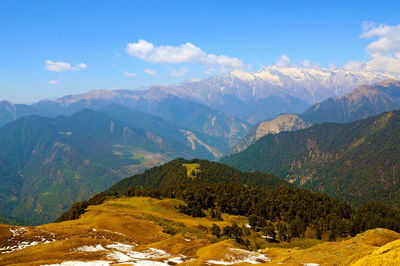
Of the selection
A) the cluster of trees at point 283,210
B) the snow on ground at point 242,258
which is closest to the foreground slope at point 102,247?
the snow on ground at point 242,258

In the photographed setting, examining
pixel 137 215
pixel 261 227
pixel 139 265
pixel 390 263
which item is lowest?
pixel 261 227

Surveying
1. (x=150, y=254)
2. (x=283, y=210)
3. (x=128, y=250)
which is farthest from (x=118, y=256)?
(x=283, y=210)

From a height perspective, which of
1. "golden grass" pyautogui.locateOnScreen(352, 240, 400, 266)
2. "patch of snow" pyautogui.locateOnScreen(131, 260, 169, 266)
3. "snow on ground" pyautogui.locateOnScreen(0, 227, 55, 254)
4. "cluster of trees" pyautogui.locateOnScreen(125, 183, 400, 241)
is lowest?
"cluster of trees" pyautogui.locateOnScreen(125, 183, 400, 241)

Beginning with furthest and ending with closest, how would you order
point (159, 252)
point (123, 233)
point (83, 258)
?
point (123, 233), point (159, 252), point (83, 258)

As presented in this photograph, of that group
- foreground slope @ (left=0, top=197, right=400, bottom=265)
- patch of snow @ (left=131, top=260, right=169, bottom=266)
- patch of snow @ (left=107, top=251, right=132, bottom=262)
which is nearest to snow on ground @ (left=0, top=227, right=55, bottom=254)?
foreground slope @ (left=0, top=197, right=400, bottom=265)

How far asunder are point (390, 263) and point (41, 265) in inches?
1916

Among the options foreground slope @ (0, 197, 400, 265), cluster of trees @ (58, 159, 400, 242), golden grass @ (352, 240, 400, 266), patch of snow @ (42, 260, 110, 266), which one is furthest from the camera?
cluster of trees @ (58, 159, 400, 242)

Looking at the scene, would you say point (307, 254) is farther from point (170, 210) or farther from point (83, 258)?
point (170, 210)

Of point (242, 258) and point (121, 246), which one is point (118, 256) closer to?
point (121, 246)

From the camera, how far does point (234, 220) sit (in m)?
135

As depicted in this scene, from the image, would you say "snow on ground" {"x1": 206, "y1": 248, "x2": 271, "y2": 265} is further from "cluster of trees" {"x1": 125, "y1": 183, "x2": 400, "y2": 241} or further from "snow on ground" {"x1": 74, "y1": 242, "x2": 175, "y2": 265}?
"cluster of trees" {"x1": 125, "y1": 183, "x2": 400, "y2": 241}

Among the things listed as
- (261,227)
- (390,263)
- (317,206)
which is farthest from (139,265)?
(317,206)

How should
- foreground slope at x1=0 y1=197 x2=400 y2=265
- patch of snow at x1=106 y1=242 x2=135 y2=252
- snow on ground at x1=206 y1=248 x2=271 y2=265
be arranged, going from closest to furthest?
1. foreground slope at x1=0 y1=197 x2=400 y2=265
2. snow on ground at x1=206 y1=248 x2=271 y2=265
3. patch of snow at x1=106 y1=242 x2=135 y2=252

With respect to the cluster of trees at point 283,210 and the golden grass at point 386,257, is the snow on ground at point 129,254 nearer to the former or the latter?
the golden grass at point 386,257
